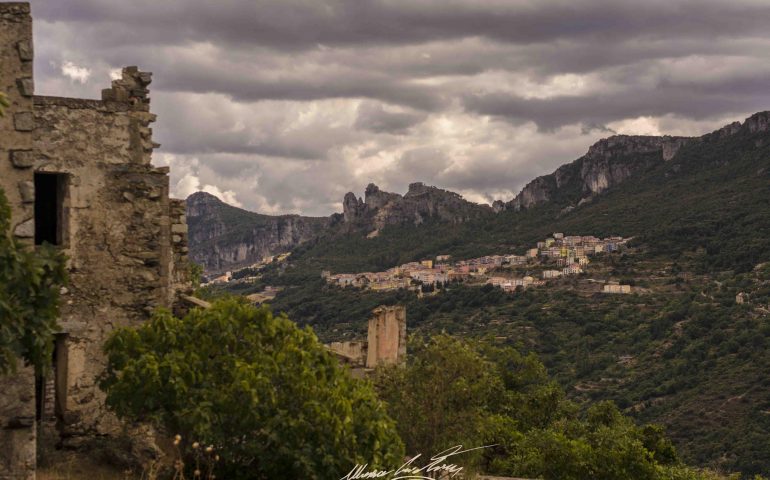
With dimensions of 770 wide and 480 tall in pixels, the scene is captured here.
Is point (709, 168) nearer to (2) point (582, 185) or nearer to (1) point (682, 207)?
(1) point (682, 207)

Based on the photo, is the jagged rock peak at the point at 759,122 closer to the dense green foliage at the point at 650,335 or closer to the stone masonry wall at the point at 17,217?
the dense green foliage at the point at 650,335

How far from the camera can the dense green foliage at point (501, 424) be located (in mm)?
17406

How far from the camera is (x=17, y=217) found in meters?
8.50

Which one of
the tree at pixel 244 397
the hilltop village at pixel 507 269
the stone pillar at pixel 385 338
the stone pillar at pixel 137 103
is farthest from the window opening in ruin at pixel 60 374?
the hilltop village at pixel 507 269

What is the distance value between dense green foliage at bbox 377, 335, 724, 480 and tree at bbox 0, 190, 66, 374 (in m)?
8.27

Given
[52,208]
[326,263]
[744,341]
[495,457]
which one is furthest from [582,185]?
[52,208]

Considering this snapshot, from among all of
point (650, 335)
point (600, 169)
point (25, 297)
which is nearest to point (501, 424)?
point (25, 297)

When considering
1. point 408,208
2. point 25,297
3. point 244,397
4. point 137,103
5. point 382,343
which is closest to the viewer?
point 25,297

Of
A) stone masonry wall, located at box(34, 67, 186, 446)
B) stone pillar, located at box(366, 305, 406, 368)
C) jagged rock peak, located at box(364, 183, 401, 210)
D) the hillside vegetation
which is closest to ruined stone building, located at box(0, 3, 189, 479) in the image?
stone masonry wall, located at box(34, 67, 186, 446)

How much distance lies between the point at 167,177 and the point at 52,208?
146 centimetres

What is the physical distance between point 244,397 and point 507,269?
10577 cm

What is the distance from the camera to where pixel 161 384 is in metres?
9.62

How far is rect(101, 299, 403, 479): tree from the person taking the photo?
9602 mm

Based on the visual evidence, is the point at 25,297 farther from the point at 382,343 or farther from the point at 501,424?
the point at 501,424
